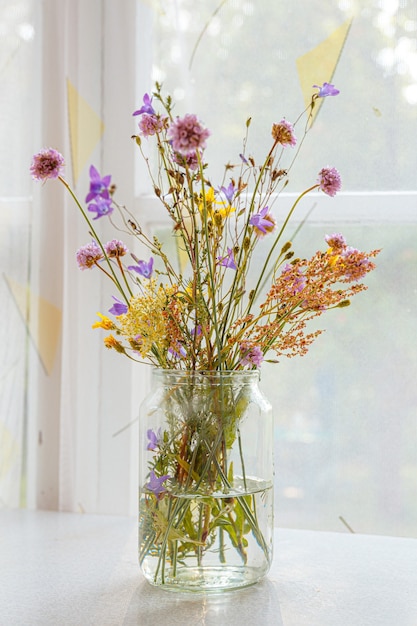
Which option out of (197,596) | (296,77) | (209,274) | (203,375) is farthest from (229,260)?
(296,77)

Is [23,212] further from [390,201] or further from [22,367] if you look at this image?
[390,201]

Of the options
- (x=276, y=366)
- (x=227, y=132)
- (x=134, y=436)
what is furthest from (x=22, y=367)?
(x=227, y=132)

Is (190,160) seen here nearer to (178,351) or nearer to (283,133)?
(283,133)

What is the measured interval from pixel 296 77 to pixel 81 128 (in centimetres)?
39

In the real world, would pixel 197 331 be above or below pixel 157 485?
above

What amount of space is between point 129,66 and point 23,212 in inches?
12.7

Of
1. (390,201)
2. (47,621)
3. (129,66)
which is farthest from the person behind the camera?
(129,66)

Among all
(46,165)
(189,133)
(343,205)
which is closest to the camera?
(189,133)

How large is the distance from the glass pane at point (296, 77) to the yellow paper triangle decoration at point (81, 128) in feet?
0.44

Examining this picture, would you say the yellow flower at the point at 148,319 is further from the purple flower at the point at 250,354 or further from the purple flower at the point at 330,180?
the purple flower at the point at 330,180

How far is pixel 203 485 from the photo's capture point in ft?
2.93

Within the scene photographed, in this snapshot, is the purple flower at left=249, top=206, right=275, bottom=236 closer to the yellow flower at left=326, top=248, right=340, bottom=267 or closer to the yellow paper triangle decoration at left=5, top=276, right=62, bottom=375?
the yellow flower at left=326, top=248, right=340, bottom=267

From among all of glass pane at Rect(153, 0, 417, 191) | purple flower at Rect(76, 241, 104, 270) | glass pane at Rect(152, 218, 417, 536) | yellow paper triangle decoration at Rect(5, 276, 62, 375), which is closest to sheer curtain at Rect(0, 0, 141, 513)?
yellow paper triangle decoration at Rect(5, 276, 62, 375)

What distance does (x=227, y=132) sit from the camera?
1331mm
